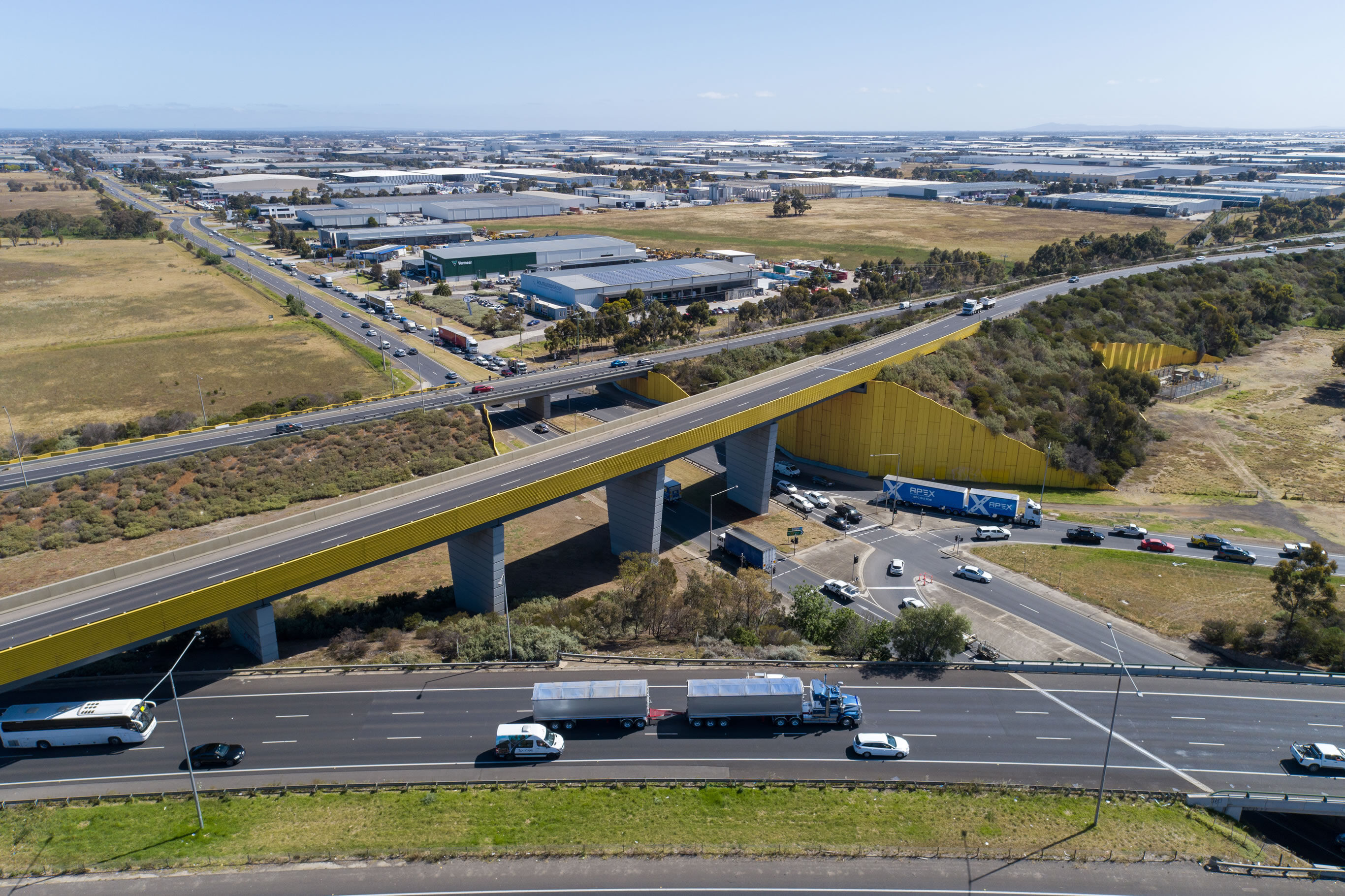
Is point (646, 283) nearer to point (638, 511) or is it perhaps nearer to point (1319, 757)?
point (638, 511)

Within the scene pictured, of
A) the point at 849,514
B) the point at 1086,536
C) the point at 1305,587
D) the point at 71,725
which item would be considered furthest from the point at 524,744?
the point at 1086,536

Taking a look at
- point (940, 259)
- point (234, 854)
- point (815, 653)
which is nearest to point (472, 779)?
point (234, 854)

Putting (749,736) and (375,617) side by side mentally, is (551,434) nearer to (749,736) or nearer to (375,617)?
(375,617)

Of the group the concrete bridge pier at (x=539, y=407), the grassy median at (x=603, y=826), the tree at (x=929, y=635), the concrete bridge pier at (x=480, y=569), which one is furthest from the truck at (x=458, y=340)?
the grassy median at (x=603, y=826)

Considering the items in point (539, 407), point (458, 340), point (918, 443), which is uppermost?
point (458, 340)

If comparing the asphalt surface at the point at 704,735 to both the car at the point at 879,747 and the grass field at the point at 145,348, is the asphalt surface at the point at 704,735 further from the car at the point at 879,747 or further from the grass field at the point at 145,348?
the grass field at the point at 145,348
